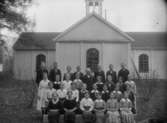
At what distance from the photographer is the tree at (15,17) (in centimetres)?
2060

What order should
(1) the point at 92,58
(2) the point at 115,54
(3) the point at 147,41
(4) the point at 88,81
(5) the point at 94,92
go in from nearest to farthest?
(5) the point at 94,92 < (4) the point at 88,81 < (2) the point at 115,54 < (1) the point at 92,58 < (3) the point at 147,41

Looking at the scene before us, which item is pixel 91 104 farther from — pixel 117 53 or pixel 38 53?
pixel 38 53

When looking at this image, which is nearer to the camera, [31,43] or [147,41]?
[31,43]

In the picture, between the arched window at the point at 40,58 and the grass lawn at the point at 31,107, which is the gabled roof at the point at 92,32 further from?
the grass lawn at the point at 31,107

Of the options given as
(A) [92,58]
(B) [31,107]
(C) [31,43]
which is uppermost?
(C) [31,43]

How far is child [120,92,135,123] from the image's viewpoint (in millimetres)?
7645

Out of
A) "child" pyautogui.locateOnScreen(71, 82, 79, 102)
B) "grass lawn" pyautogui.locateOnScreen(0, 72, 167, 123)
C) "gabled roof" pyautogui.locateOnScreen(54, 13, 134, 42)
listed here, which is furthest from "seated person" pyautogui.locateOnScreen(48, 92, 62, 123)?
"gabled roof" pyautogui.locateOnScreen(54, 13, 134, 42)

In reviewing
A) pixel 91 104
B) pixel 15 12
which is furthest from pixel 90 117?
pixel 15 12

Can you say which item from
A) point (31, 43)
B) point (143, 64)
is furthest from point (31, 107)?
point (143, 64)

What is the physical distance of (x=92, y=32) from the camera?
2100 cm

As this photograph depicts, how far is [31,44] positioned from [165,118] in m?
22.9

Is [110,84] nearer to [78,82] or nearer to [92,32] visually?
[78,82]

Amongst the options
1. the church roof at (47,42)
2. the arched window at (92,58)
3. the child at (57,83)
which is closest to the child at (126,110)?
the child at (57,83)

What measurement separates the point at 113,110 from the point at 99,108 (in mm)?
428
